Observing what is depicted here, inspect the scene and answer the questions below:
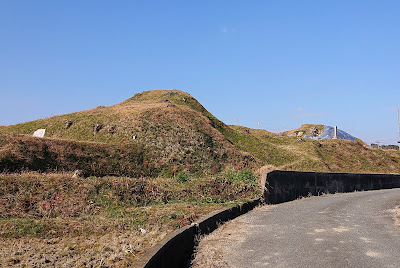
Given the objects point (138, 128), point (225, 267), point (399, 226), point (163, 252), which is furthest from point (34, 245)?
point (138, 128)

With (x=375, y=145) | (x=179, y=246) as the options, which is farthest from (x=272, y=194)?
(x=375, y=145)

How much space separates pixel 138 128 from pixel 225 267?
1220 inches

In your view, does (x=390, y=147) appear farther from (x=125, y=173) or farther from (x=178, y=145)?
(x=125, y=173)

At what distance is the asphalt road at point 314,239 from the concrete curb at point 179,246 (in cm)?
42

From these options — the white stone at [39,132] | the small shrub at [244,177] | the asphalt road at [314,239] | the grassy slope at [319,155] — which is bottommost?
the asphalt road at [314,239]

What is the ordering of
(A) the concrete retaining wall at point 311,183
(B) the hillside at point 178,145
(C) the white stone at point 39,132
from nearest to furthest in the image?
(A) the concrete retaining wall at point 311,183, (B) the hillside at point 178,145, (C) the white stone at point 39,132

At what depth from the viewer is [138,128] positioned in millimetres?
36156

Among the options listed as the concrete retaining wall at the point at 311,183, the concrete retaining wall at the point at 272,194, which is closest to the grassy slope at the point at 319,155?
the concrete retaining wall at the point at 272,194

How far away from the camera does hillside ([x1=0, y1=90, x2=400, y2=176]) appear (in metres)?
30.5

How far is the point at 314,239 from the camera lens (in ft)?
25.5

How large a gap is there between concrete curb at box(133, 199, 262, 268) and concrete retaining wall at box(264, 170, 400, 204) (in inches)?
190

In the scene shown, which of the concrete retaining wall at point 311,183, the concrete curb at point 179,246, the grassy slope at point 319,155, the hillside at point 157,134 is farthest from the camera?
the grassy slope at point 319,155

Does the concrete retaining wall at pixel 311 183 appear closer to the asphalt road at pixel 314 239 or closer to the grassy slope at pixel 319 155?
the asphalt road at pixel 314 239

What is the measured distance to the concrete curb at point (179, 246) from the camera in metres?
5.04
